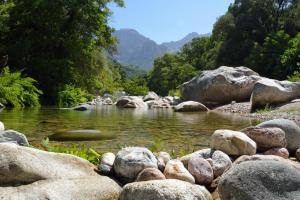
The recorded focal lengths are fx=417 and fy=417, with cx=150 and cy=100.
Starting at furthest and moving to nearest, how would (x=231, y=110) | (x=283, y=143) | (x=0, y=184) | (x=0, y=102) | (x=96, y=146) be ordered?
1. (x=231, y=110)
2. (x=0, y=102)
3. (x=96, y=146)
4. (x=283, y=143)
5. (x=0, y=184)

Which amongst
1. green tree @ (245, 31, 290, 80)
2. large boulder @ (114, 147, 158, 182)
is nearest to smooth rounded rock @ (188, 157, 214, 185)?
large boulder @ (114, 147, 158, 182)

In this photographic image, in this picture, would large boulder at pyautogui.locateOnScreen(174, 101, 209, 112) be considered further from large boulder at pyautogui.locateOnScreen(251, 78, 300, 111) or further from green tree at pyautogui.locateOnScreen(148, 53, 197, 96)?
green tree at pyautogui.locateOnScreen(148, 53, 197, 96)

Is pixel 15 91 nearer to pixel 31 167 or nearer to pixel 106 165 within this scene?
pixel 106 165

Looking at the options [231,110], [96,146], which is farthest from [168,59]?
[96,146]

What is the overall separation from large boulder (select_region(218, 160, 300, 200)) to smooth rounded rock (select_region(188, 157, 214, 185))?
847 millimetres

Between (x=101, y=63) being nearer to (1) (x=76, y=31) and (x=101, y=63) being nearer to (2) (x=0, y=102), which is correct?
(1) (x=76, y=31)

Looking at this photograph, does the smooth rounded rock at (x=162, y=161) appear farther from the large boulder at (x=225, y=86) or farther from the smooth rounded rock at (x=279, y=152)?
the large boulder at (x=225, y=86)

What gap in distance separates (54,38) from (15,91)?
8454mm

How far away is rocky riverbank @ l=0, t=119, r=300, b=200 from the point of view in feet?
11.9

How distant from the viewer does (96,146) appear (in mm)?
7109

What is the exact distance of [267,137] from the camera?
19.5 ft

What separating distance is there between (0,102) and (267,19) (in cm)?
Result: 3495

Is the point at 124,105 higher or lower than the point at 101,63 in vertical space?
lower

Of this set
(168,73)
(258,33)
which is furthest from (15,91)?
(168,73)
